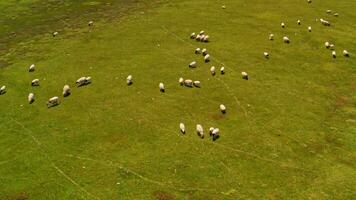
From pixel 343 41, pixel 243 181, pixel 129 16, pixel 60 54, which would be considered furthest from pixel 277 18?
pixel 243 181

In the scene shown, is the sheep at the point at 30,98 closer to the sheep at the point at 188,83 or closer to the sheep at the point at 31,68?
the sheep at the point at 31,68

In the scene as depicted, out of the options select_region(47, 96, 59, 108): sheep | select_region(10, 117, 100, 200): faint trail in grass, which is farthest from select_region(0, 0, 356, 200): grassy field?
select_region(47, 96, 59, 108): sheep

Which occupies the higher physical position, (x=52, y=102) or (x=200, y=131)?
(x=200, y=131)

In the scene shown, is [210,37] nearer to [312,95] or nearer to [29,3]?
[312,95]

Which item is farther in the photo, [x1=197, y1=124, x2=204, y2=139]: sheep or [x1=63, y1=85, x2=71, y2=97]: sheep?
[x1=63, y1=85, x2=71, y2=97]: sheep

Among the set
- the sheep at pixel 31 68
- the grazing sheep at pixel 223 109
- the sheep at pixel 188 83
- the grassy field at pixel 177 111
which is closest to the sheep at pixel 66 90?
the grassy field at pixel 177 111

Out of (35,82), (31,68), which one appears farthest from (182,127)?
(31,68)

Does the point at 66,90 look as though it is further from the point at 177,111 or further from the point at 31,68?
the point at 177,111

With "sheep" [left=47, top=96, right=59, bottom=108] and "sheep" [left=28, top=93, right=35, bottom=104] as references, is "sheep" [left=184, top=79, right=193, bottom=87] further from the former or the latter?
"sheep" [left=28, top=93, right=35, bottom=104]
